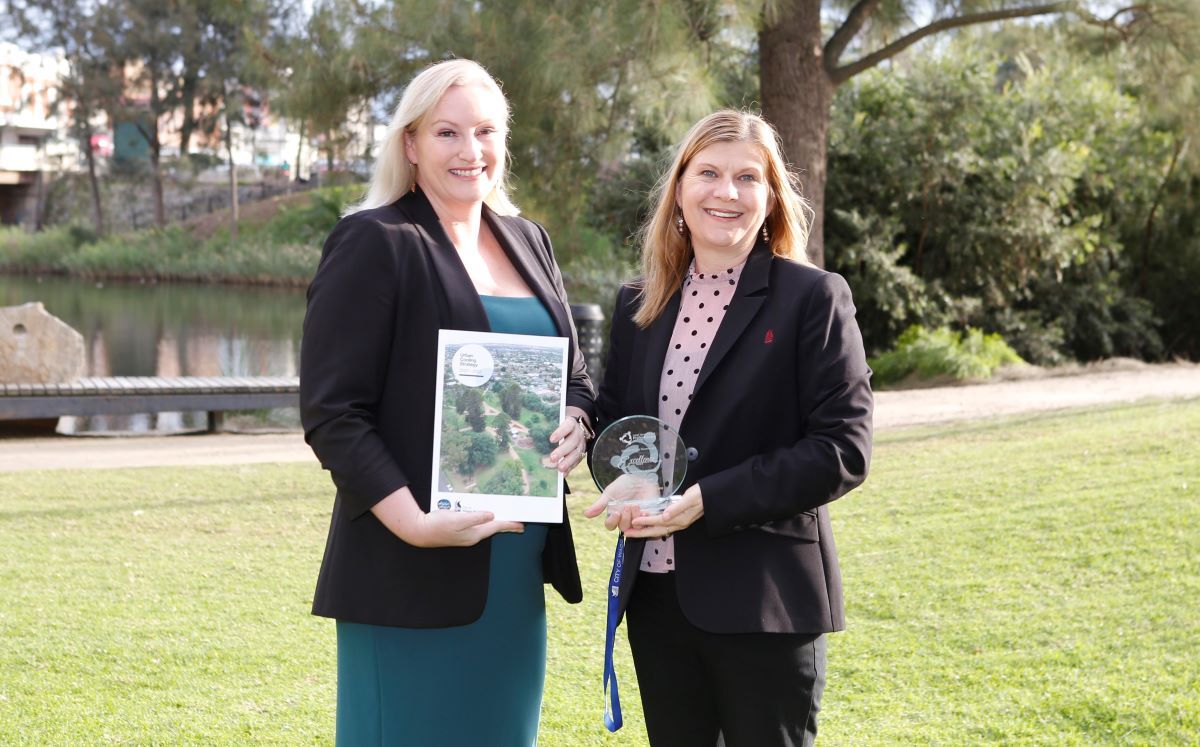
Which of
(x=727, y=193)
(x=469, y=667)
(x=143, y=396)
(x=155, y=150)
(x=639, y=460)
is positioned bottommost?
(x=143, y=396)

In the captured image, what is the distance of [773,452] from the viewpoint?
2354 millimetres

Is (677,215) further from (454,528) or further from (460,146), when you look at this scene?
(454,528)

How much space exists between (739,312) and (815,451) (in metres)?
0.34

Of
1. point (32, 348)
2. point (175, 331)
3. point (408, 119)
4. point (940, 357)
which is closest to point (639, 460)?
point (408, 119)

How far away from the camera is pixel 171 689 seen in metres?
4.37

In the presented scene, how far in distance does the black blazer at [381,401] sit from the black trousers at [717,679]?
0.37 meters

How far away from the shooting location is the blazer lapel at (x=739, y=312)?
2.42 metres

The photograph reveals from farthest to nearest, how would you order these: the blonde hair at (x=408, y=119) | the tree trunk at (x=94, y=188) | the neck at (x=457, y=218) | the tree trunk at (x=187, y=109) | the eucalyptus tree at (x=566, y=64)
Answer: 1. the tree trunk at (x=187, y=109)
2. the tree trunk at (x=94, y=188)
3. the eucalyptus tree at (x=566, y=64)
4. the neck at (x=457, y=218)
5. the blonde hair at (x=408, y=119)

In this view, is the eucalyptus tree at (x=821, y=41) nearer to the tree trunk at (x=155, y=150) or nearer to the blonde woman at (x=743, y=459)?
the blonde woman at (x=743, y=459)

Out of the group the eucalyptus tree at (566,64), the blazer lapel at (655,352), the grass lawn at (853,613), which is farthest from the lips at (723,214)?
the eucalyptus tree at (566,64)

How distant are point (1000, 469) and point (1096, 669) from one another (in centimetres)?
371

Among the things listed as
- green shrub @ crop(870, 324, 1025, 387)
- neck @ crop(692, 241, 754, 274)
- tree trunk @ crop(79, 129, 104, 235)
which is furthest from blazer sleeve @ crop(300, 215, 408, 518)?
tree trunk @ crop(79, 129, 104, 235)

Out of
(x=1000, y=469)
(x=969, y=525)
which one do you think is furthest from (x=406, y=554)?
(x=1000, y=469)

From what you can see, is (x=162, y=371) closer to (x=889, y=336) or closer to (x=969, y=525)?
(x=889, y=336)
